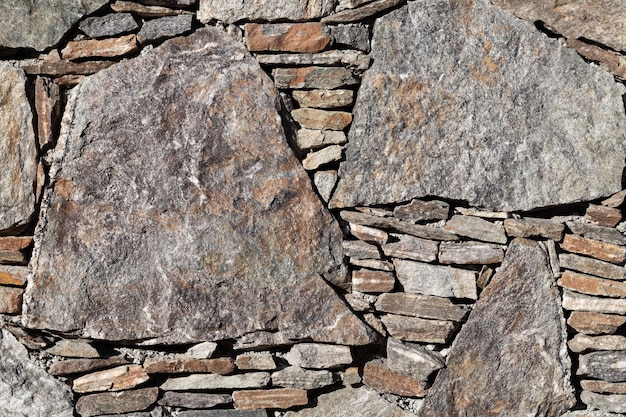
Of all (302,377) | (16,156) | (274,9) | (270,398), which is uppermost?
(274,9)

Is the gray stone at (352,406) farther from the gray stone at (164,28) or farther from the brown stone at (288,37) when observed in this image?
the gray stone at (164,28)

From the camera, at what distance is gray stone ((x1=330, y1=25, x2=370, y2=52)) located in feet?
10.4

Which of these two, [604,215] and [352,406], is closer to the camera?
[604,215]

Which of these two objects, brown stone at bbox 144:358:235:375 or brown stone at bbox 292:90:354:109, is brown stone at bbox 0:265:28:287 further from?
brown stone at bbox 292:90:354:109

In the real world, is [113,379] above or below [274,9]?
below

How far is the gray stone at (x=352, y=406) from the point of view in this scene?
3.23m

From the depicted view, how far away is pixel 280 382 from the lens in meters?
3.21

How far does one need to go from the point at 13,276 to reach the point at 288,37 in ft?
4.83

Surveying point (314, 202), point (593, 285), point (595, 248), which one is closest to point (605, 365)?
point (593, 285)

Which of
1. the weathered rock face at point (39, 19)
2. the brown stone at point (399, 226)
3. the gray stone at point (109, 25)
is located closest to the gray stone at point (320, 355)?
the brown stone at point (399, 226)

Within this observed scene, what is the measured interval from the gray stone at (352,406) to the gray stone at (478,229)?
0.77 m

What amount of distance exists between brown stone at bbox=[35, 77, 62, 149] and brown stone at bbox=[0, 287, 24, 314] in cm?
59

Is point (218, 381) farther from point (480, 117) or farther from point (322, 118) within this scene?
point (480, 117)

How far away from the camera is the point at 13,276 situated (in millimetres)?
3146
